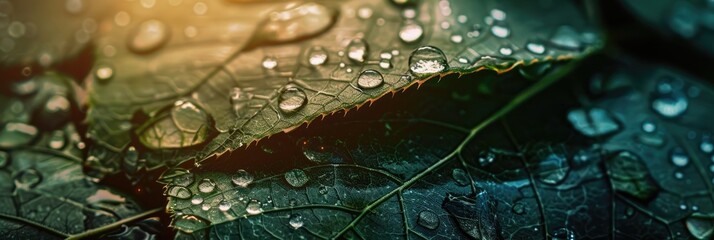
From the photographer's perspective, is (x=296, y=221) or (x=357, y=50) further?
(x=357, y=50)

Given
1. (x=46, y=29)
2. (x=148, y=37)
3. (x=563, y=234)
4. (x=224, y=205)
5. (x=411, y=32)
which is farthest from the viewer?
(x=46, y=29)

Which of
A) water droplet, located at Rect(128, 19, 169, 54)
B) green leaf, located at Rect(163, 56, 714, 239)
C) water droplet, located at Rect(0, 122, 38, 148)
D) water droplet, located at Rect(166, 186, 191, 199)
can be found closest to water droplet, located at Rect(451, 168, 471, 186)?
green leaf, located at Rect(163, 56, 714, 239)

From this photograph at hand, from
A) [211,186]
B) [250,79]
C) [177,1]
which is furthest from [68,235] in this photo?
[177,1]

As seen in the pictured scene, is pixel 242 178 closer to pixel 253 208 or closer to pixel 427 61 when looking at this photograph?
pixel 253 208

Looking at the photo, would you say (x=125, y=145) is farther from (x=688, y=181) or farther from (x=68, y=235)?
(x=688, y=181)

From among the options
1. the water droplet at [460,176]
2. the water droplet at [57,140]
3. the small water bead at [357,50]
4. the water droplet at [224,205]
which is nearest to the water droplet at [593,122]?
the water droplet at [460,176]

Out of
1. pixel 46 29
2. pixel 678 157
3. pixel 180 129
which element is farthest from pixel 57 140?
pixel 678 157

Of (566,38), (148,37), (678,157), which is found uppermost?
(148,37)
